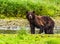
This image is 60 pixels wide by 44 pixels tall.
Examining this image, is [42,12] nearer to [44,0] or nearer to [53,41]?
[44,0]

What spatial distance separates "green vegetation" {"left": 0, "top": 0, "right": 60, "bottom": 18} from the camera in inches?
871

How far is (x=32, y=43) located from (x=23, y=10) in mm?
13107

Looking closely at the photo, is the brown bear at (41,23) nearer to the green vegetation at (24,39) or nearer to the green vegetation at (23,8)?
the green vegetation at (24,39)

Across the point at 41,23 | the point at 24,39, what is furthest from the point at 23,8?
the point at 24,39

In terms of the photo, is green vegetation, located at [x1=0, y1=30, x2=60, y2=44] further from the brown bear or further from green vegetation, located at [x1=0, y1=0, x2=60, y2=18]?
green vegetation, located at [x1=0, y1=0, x2=60, y2=18]

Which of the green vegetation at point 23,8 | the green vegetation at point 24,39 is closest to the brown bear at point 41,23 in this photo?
the green vegetation at point 24,39

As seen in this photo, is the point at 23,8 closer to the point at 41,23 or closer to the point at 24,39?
the point at 41,23

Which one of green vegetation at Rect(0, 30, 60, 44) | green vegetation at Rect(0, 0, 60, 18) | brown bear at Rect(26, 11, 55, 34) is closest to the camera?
green vegetation at Rect(0, 30, 60, 44)

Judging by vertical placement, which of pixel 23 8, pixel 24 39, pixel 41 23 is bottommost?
pixel 23 8

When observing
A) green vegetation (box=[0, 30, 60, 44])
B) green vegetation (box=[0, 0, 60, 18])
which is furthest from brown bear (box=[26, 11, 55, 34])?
green vegetation (box=[0, 0, 60, 18])

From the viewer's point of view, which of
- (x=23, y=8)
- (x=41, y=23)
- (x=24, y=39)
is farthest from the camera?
(x=23, y=8)

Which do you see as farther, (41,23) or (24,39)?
(41,23)

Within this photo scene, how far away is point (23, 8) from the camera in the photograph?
22.4 m

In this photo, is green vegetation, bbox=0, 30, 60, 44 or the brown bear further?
the brown bear
